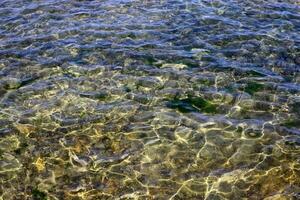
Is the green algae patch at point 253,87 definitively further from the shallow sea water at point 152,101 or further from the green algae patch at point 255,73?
the green algae patch at point 255,73

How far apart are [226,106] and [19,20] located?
11.5m

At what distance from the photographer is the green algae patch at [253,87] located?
14391 millimetres

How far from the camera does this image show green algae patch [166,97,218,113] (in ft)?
44.6

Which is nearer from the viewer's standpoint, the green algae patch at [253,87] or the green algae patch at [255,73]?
the green algae patch at [253,87]

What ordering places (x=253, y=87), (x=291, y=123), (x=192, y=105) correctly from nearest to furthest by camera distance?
(x=291, y=123)
(x=192, y=105)
(x=253, y=87)

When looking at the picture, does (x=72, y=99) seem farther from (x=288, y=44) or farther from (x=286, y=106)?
(x=288, y=44)

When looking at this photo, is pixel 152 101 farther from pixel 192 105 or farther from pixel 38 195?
pixel 38 195

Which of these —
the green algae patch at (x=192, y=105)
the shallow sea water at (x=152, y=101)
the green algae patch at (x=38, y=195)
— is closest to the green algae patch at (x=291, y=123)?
the shallow sea water at (x=152, y=101)

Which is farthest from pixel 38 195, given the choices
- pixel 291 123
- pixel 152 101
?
A: pixel 291 123

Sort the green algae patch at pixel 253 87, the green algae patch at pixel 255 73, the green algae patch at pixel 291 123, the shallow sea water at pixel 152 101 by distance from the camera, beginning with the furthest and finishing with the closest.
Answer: the green algae patch at pixel 255 73, the green algae patch at pixel 253 87, the green algae patch at pixel 291 123, the shallow sea water at pixel 152 101

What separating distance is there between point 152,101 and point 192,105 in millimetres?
1378

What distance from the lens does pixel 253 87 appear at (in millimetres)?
14586

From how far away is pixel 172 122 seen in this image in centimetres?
1307

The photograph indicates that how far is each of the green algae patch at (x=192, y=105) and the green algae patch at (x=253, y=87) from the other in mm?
1565
